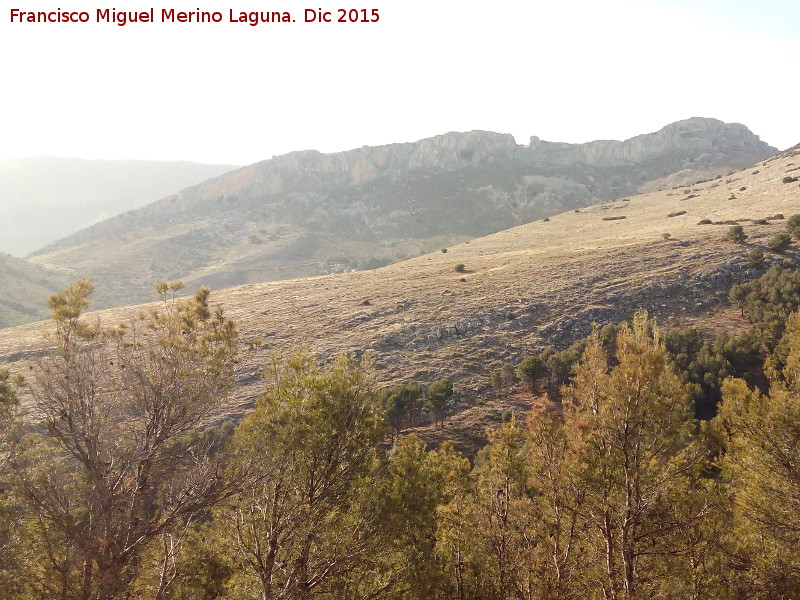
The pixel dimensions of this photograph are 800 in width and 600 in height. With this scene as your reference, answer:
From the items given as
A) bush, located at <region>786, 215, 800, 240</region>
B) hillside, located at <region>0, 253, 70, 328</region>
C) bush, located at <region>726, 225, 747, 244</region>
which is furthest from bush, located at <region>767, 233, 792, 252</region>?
hillside, located at <region>0, 253, 70, 328</region>

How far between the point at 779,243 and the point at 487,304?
35749 mm

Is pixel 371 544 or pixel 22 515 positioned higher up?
pixel 22 515

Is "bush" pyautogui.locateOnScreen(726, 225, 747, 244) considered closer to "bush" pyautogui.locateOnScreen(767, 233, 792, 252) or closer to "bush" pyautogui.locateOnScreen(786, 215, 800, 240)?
"bush" pyautogui.locateOnScreen(767, 233, 792, 252)

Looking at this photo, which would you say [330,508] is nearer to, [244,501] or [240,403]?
[244,501]

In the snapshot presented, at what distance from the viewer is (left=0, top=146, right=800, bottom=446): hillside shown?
4466 centimetres

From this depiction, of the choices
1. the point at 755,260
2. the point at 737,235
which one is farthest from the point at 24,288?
the point at 737,235

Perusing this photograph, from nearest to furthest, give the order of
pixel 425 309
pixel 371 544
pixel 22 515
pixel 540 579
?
1. pixel 22 515
2. pixel 371 544
3. pixel 540 579
4. pixel 425 309

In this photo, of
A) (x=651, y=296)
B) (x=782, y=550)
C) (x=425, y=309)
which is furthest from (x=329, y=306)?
(x=782, y=550)

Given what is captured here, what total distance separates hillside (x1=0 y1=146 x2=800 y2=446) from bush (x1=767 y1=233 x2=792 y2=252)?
1133mm

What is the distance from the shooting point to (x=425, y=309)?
5481 cm

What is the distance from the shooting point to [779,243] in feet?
170

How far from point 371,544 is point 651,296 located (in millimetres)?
49388

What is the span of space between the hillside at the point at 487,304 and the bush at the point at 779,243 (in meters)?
1.13

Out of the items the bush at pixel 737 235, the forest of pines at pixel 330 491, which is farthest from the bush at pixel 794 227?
the forest of pines at pixel 330 491
